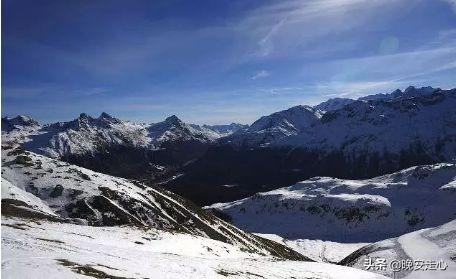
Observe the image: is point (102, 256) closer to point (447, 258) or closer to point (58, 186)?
point (447, 258)

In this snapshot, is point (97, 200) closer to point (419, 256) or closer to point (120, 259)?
point (419, 256)

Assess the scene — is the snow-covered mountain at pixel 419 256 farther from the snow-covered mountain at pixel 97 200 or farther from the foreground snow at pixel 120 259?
the snow-covered mountain at pixel 97 200

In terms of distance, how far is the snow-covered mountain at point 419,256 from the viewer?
185 ft

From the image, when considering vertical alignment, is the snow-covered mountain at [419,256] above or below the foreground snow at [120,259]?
below

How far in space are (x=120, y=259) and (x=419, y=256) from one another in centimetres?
5047

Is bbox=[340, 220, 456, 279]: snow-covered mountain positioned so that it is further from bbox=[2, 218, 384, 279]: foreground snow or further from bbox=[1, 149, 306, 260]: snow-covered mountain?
bbox=[1, 149, 306, 260]: snow-covered mountain

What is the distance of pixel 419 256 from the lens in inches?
2650

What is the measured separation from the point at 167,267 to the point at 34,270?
539 inches

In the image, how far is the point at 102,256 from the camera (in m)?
34.3

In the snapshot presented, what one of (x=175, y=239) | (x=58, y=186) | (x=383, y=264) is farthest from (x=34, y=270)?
(x=58, y=186)

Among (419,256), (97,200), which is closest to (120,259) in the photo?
(419,256)

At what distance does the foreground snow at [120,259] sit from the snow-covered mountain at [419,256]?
29.7ft

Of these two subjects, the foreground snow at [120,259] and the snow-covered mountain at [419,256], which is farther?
the snow-covered mountain at [419,256]

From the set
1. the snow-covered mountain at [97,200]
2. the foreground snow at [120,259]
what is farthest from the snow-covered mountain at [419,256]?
the snow-covered mountain at [97,200]
